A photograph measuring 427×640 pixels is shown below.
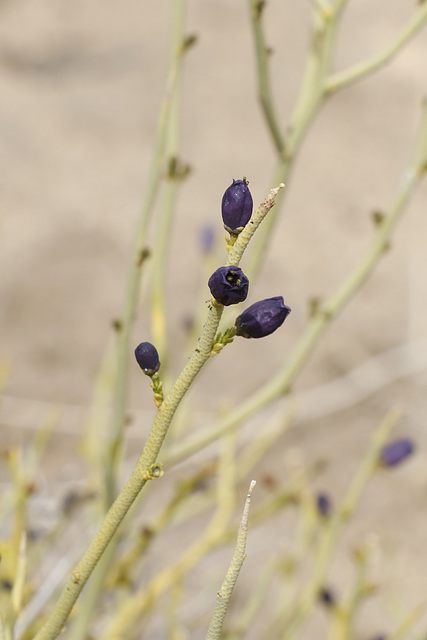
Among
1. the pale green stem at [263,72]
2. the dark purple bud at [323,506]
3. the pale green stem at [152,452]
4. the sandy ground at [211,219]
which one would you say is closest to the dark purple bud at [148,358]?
the pale green stem at [152,452]

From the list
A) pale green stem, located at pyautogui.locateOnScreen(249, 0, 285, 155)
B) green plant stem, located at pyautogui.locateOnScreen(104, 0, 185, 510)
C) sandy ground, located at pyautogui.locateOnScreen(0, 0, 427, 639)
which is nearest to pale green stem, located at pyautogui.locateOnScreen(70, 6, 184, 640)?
green plant stem, located at pyautogui.locateOnScreen(104, 0, 185, 510)

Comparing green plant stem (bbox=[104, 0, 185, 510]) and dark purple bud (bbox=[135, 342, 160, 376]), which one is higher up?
green plant stem (bbox=[104, 0, 185, 510])

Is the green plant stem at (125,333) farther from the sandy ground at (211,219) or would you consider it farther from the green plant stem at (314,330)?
the sandy ground at (211,219)

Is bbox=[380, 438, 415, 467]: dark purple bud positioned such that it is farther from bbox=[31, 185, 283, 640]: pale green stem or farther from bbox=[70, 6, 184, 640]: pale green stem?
bbox=[31, 185, 283, 640]: pale green stem

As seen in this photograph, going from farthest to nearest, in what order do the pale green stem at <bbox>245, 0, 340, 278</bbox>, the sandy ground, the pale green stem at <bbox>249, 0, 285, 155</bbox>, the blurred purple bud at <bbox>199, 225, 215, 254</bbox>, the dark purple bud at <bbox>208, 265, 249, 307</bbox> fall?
the sandy ground
the blurred purple bud at <bbox>199, 225, 215, 254</bbox>
the pale green stem at <bbox>245, 0, 340, 278</bbox>
the pale green stem at <bbox>249, 0, 285, 155</bbox>
the dark purple bud at <bbox>208, 265, 249, 307</bbox>

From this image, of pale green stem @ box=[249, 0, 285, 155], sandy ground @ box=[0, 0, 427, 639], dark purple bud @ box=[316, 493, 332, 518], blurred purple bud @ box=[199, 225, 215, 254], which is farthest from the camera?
sandy ground @ box=[0, 0, 427, 639]

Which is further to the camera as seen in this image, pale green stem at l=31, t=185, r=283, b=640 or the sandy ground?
the sandy ground

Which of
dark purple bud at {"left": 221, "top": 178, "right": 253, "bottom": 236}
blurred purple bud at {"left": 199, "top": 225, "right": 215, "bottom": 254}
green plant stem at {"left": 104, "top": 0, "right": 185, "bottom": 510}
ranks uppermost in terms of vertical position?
blurred purple bud at {"left": 199, "top": 225, "right": 215, "bottom": 254}

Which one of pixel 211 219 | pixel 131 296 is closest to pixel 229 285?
pixel 131 296
